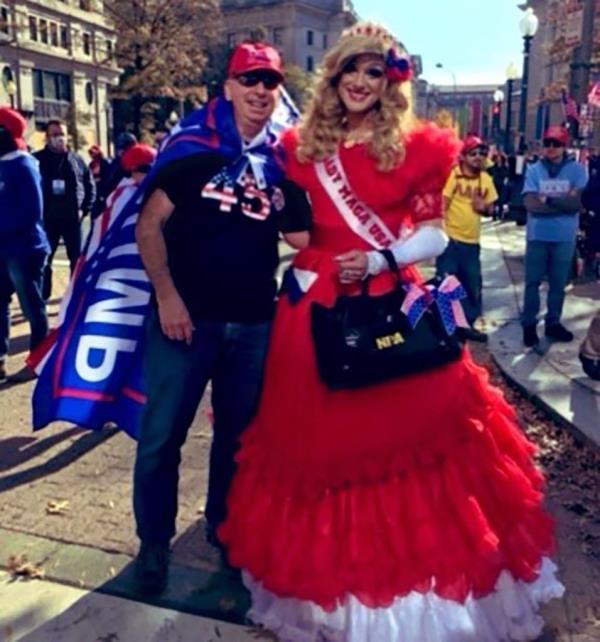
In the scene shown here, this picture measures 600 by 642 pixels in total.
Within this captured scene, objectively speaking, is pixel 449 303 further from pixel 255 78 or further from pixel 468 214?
pixel 468 214

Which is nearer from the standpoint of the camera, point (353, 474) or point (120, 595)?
point (353, 474)

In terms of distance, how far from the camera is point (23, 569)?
10.5 ft

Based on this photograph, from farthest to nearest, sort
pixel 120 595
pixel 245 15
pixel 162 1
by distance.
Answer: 1. pixel 245 15
2. pixel 162 1
3. pixel 120 595

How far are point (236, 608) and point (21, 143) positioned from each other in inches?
162

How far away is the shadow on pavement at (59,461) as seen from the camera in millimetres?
4098

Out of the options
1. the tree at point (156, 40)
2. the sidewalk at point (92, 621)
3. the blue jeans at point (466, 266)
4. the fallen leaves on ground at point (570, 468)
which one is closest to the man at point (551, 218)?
the blue jeans at point (466, 266)

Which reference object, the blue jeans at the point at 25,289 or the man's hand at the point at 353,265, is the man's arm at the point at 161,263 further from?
the blue jeans at the point at 25,289

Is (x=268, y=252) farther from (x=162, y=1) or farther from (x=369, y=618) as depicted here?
(x=162, y=1)

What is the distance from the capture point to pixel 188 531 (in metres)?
3.54

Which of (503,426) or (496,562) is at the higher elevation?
(503,426)

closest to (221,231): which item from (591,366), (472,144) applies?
(591,366)

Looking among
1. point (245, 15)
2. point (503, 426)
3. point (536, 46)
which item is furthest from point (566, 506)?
point (245, 15)

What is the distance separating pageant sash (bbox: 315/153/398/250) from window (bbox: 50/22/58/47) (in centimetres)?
4621

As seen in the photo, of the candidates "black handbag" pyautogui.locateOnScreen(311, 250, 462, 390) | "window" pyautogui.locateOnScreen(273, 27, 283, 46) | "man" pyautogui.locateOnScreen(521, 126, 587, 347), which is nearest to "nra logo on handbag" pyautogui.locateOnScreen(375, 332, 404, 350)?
"black handbag" pyautogui.locateOnScreen(311, 250, 462, 390)
